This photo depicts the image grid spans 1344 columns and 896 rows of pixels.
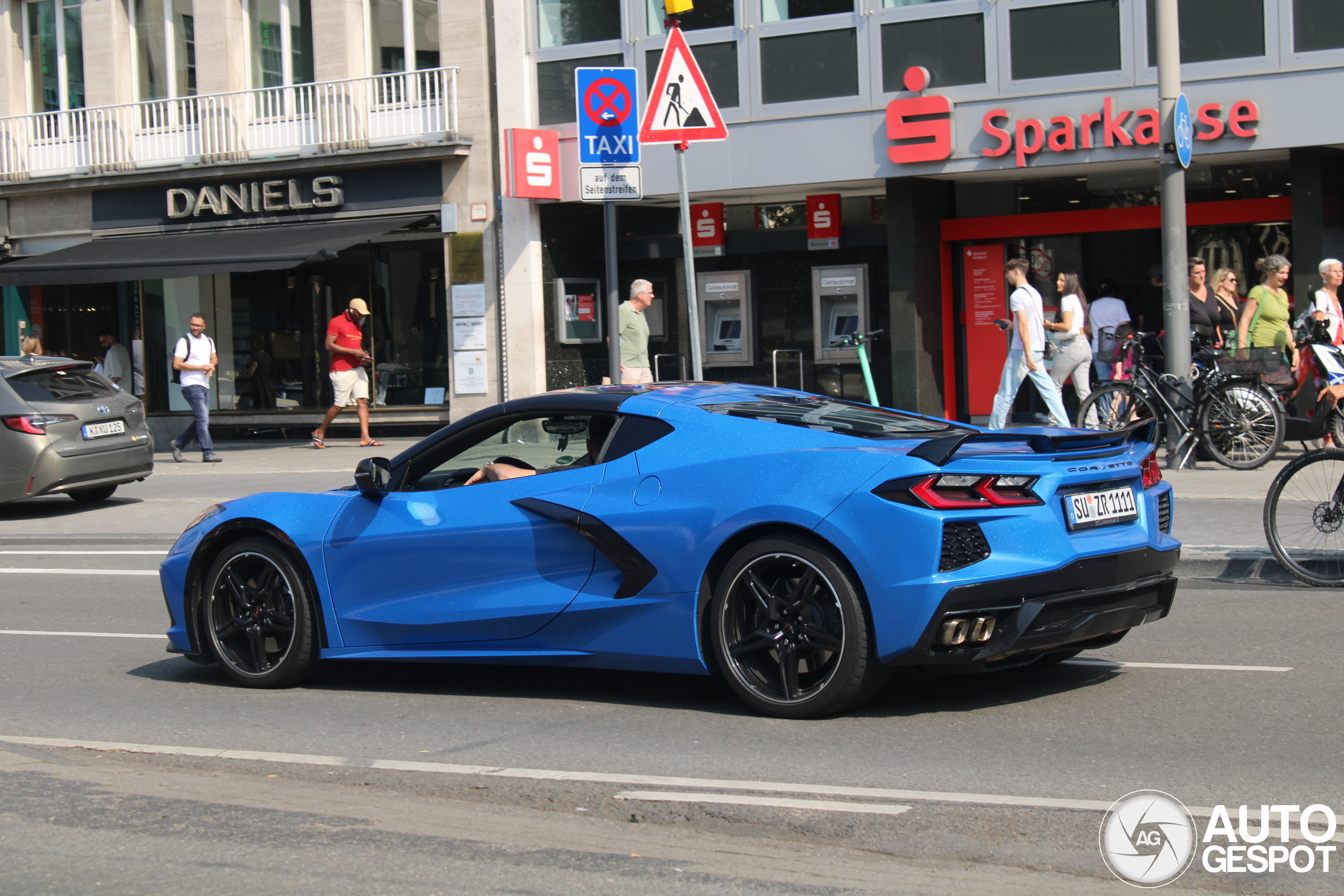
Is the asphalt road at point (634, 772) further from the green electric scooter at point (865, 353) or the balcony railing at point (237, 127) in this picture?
the balcony railing at point (237, 127)

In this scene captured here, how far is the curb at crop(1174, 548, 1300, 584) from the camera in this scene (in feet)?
29.2

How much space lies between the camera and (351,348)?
20406 millimetres

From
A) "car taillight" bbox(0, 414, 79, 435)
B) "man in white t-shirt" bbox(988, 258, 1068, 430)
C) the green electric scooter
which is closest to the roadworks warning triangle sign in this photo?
"man in white t-shirt" bbox(988, 258, 1068, 430)

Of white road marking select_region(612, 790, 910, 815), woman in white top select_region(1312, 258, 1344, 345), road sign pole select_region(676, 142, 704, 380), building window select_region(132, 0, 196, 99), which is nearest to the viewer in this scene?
white road marking select_region(612, 790, 910, 815)

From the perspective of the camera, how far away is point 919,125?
17.4 metres

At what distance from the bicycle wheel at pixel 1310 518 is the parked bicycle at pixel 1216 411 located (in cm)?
475

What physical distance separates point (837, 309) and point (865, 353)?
3.60 ft

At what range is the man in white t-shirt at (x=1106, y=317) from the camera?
1708cm


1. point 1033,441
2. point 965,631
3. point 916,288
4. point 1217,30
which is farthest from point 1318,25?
point 965,631

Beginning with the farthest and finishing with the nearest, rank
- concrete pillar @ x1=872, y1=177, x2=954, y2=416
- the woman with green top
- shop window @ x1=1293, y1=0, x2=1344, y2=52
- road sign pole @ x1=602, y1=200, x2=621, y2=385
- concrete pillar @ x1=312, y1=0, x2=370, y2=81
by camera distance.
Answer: concrete pillar @ x1=312, y1=0, x2=370, y2=81
concrete pillar @ x1=872, y1=177, x2=954, y2=416
shop window @ x1=1293, y1=0, x2=1344, y2=52
the woman with green top
road sign pole @ x1=602, y1=200, x2=621, y2=385

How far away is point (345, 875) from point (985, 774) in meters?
2.11

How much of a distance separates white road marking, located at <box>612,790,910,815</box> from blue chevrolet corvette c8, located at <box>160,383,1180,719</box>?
853 millimetres

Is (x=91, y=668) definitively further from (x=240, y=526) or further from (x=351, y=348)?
(x=351, y=348)

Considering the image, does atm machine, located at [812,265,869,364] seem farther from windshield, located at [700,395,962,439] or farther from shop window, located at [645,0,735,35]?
windshield, located at [700,395,962,439]
